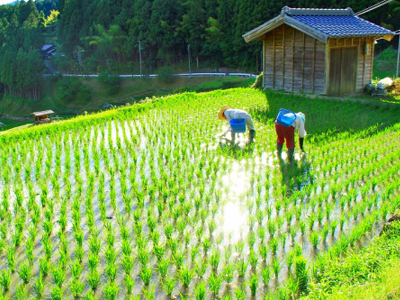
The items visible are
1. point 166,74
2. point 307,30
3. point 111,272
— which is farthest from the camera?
point 166,74

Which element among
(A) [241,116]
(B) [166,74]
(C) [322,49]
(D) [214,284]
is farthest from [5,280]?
(B) [166,74]

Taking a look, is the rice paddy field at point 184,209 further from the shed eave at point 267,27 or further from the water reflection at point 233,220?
the shed eave at point 267,27

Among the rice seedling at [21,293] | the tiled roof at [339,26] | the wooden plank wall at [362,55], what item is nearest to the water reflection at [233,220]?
the rice seedling at [21,293]

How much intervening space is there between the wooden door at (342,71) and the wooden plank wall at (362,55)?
13cm

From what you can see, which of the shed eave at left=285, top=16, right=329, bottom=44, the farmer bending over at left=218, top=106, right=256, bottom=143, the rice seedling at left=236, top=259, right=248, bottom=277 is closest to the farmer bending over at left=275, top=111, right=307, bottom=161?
the farmer bending over at left=218, top=106, right=256, bottom=143

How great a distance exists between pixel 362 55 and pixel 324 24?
1615 millimetres

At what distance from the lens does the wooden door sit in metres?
11.7

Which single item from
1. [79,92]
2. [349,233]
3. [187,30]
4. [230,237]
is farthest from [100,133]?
[79,92]

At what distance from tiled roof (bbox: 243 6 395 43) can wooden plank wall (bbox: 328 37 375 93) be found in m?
0.33

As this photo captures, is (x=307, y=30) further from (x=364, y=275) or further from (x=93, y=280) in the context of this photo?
A: (x=93, y=280)

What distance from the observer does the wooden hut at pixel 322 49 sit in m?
11.5

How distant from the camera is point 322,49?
11578 mm

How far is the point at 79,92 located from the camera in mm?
41281

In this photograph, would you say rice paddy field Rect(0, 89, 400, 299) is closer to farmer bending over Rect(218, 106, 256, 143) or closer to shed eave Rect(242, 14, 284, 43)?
farmer bending over Rect(218, 106, 256, 143)
